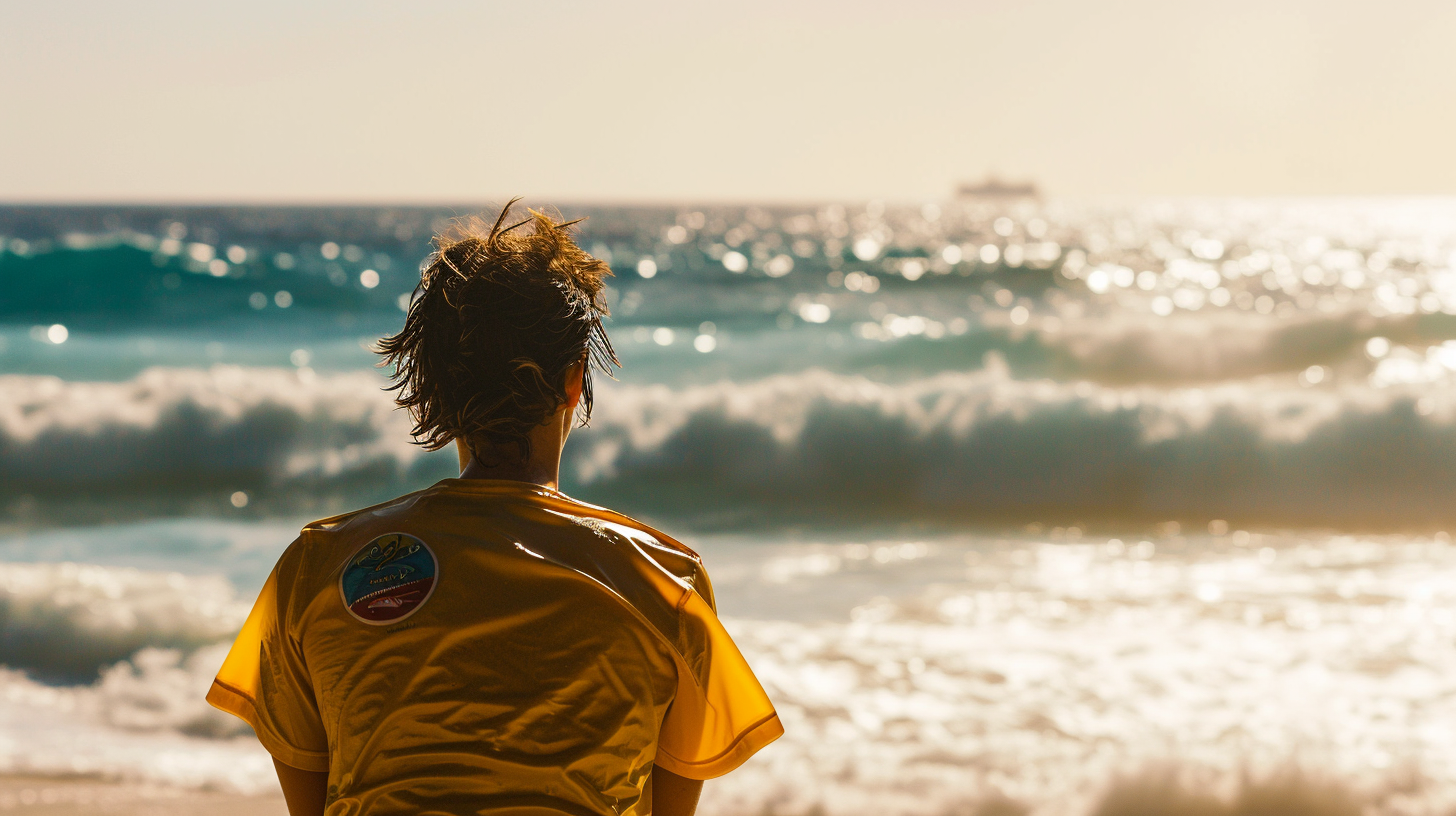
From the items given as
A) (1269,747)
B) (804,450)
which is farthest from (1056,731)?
(804,450)

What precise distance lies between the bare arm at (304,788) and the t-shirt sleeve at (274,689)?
0.05 ft

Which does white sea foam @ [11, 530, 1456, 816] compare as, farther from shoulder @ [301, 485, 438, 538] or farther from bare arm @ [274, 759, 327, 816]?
shoulder @ [301, 485, 438, 538]

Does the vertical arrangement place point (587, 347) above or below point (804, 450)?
above

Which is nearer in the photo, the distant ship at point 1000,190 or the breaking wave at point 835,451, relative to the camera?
the breaking wave at point 835,451

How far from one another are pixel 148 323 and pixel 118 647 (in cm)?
1379

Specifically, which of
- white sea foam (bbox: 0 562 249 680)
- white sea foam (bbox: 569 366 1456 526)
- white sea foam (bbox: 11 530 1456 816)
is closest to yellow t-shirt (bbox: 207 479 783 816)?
white sea foam (bbox: 11 530 1456 816)

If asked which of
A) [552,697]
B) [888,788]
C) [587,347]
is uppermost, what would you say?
[587,347]

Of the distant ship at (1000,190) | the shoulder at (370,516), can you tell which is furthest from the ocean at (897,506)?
the distant ship at (1000,190)

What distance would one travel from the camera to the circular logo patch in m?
1.12

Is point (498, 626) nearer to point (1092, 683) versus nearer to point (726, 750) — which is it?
point (726, 750)

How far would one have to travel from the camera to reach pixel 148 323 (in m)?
16.9

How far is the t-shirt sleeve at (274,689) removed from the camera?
122 centimetres

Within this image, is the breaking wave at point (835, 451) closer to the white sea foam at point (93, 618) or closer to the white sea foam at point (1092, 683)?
the white sea foam at point (1092, 683)

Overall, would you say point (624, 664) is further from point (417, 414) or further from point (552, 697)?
point (417, 414)
